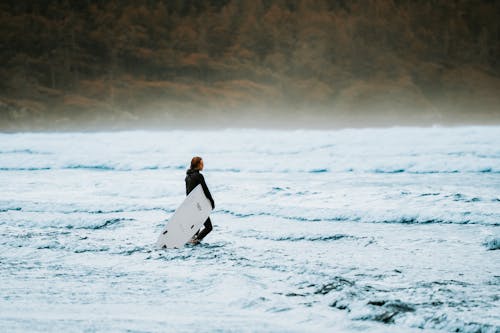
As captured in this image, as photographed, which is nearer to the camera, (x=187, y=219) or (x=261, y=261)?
(x=261, y=261)

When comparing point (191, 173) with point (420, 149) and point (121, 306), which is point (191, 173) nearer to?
point (121, 306)

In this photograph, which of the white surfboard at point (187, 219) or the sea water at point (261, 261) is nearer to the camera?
the sea water at point (261, 261)

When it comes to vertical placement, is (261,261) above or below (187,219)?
below

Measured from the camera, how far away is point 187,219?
5781 mm

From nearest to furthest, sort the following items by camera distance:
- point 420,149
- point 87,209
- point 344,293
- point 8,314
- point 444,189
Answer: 1. point 8,314
2. point 344,293
3. point 87,209
4. point 444,189
5. point 420,149

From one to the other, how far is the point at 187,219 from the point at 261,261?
94 centimetres

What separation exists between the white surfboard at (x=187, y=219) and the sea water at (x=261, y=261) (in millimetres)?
130

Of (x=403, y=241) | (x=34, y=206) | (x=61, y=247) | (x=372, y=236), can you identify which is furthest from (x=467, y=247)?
(x=34, y=206)

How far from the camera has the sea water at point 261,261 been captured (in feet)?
12.6

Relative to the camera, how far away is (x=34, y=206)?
10.1 m

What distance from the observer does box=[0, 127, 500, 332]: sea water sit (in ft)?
12.6

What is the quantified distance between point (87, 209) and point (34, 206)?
1.18 meters

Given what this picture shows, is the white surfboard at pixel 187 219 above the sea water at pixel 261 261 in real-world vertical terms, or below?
above

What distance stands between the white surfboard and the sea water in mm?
130
